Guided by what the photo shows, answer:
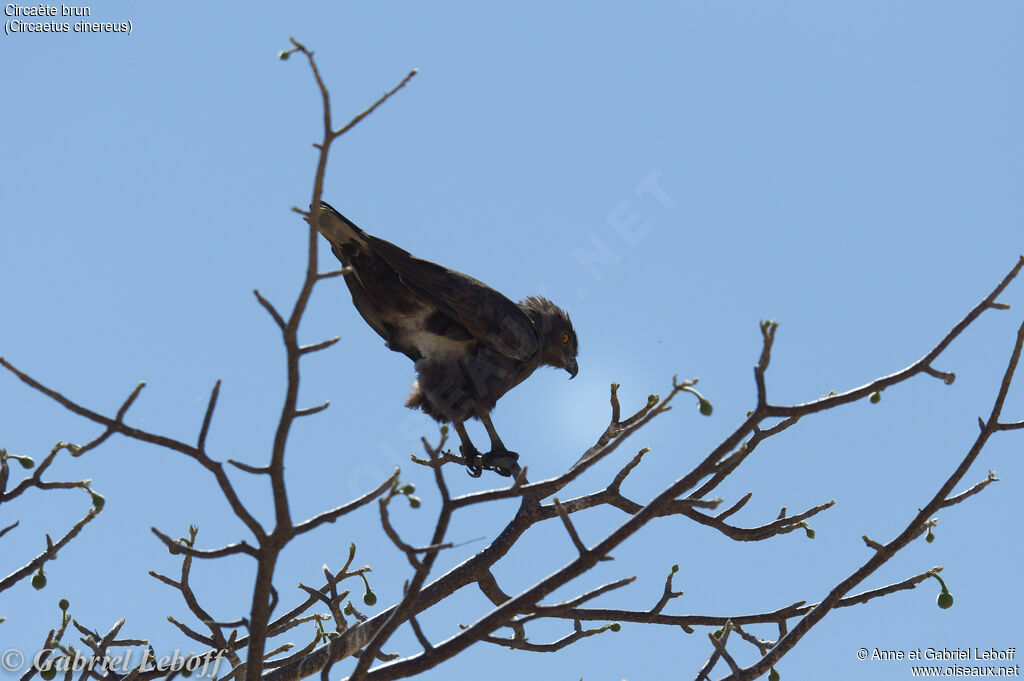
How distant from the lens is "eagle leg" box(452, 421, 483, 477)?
285 inches

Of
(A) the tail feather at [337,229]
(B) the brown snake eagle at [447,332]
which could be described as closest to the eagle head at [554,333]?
(B) the brown snake eagle at [447,332]

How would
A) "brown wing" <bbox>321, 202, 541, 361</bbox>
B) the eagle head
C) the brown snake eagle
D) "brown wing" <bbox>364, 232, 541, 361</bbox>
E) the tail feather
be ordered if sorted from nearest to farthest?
the tail feather
"brown wing" <bbox>321, 202, 541, 361</bbox>
"brown wing" <bbox>364, 232, 541, 361</bbox>
the brown snake eagle
the eagle head

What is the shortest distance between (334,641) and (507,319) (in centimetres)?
347

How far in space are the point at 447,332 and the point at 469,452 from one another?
3.23 feet

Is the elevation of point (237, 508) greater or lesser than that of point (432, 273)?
lesser

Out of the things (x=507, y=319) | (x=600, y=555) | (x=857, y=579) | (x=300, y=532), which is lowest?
(x=857, y=579)

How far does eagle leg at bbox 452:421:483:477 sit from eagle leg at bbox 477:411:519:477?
0.07 m

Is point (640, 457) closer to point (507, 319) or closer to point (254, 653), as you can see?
point (254, 653)

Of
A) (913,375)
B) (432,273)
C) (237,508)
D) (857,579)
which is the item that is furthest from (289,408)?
(432,273)

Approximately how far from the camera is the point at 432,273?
6891 mm

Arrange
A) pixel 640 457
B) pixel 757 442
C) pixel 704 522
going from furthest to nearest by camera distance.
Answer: pixel 704 522, pixel 757 442, pixel 640 457

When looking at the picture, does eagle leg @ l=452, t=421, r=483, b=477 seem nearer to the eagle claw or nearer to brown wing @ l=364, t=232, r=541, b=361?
the eagle claw

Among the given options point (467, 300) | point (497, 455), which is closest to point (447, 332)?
→ point (467, 300)

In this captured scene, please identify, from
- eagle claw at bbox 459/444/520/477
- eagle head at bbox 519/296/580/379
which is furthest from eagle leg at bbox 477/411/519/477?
eagle head at bbox 519/296/580/379
